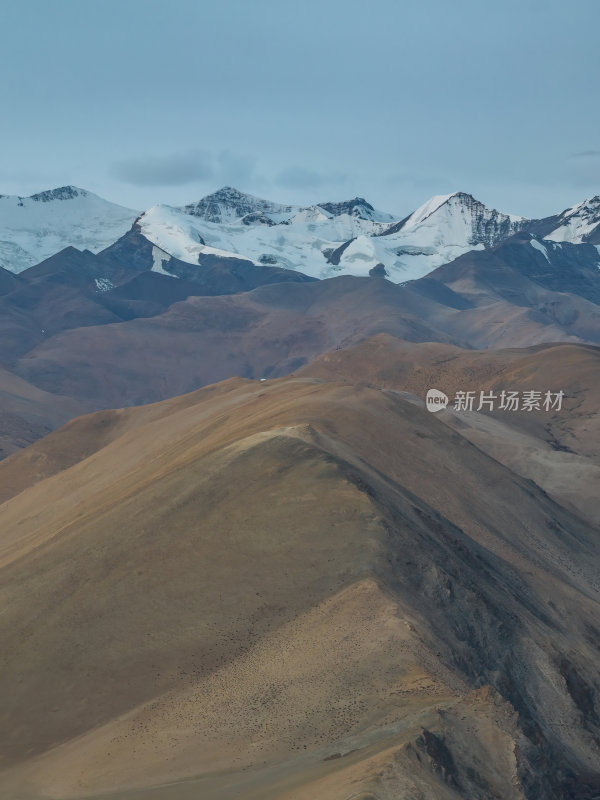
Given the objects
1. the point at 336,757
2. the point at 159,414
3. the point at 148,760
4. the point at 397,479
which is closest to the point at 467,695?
the point at 336,757

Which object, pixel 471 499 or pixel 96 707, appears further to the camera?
pixel 471 499

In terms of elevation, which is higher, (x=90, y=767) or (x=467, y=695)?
(x=467, y=695)

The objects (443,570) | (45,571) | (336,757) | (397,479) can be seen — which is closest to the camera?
(336,757)

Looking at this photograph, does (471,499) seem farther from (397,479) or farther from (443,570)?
(443,570)

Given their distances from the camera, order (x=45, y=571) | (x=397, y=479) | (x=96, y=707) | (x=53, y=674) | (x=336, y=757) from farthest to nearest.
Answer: (x=397, y=479) → (x=45, y=571) → (x=53, y=674) → (x=96, y=707) → (x=336, y=757)

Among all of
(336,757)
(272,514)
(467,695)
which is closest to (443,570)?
(272,514)

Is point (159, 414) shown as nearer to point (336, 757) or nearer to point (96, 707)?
point (96, 707)
